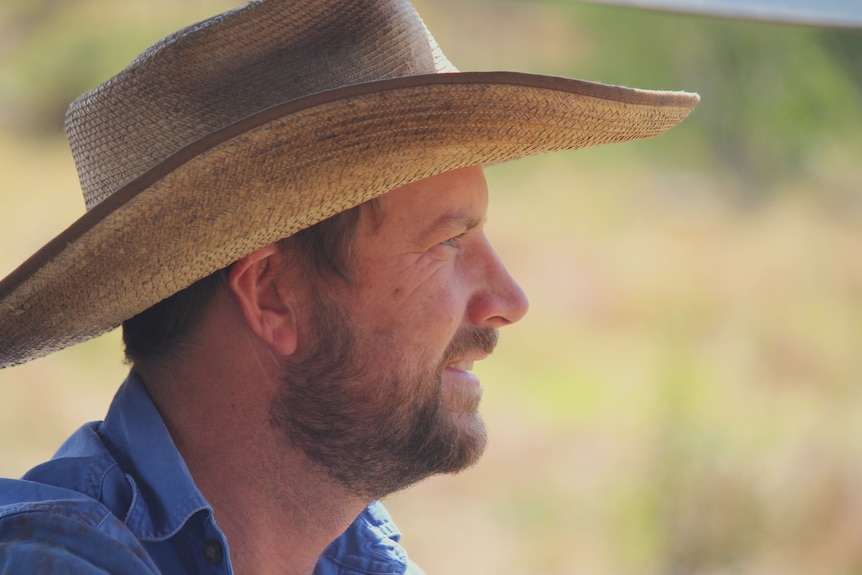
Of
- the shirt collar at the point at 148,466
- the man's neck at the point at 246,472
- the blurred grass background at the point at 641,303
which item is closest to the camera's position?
the shirt collar at the point at 148,466

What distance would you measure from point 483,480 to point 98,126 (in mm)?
6798

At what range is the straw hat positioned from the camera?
62.6 inches

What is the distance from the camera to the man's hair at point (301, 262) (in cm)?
194

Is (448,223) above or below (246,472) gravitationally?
above

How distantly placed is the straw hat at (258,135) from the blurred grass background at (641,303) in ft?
18.7

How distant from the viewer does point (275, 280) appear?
6.43ft

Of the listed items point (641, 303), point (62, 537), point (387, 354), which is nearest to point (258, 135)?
point (387, 354)

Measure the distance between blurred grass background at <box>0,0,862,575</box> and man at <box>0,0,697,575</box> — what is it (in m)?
5.55

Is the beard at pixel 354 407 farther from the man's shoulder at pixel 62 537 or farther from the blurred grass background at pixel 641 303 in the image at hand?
the blurred grass background at pixel 641 303

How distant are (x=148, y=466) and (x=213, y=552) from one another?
0.60ft

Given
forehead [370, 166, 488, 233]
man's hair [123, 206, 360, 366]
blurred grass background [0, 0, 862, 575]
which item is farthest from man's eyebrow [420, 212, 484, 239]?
blurred grass background [0, 0, 862, 575]

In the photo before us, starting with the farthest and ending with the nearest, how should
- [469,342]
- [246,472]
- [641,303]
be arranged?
[641,303] < [469,342] < [246,472]

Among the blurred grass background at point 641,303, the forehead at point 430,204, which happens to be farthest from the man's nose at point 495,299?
the blurred grass background at point 641,303

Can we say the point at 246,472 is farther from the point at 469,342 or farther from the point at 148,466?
the point at 469,342
